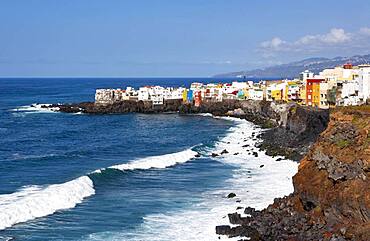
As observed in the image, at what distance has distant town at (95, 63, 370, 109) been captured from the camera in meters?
66.6

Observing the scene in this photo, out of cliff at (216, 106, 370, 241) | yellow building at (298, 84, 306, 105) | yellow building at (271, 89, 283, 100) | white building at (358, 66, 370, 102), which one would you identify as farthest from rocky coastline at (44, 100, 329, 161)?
cliff at (216, 106, 370, 241)

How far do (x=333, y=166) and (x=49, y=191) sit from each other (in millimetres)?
19199

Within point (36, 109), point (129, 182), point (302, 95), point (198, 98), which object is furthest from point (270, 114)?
point (129, 182)

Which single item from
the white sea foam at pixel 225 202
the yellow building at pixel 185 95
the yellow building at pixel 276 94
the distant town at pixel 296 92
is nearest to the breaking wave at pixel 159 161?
the white sea foam at pixel 225 202

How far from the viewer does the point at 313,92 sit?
84.4 metres

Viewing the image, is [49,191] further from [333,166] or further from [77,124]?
[77,124]

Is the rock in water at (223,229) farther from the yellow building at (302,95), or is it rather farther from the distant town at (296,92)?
the yellow building at (302,95)

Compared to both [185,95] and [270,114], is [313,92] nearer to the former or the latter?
[270,114]

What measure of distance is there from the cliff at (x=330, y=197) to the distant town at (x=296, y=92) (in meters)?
27.6

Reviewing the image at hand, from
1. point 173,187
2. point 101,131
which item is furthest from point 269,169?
point 101,131

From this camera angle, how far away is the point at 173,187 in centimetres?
3941

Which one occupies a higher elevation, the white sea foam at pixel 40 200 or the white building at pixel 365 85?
the white building at pixel 365 85

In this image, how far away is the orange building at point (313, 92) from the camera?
8331 centimetres

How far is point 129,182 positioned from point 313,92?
50.4 meters
